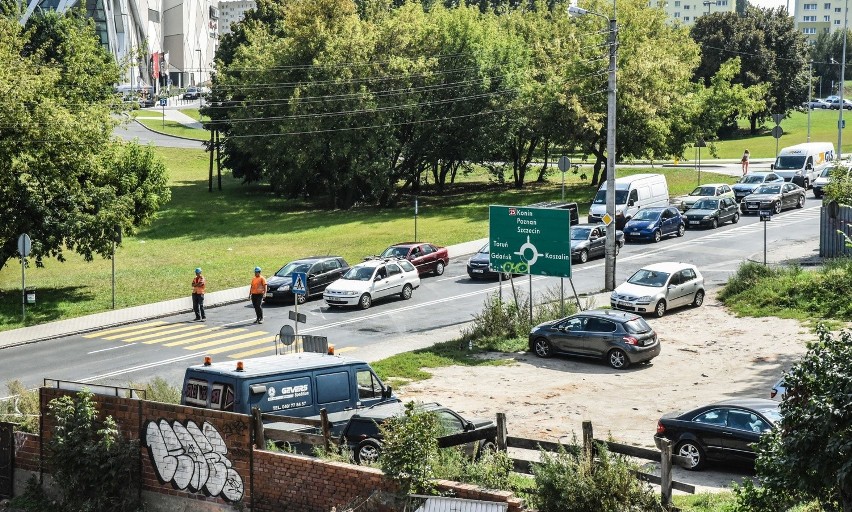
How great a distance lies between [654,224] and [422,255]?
433 inches

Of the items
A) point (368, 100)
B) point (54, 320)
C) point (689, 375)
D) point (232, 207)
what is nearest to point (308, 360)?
point (689, 375)

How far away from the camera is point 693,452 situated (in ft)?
57.8

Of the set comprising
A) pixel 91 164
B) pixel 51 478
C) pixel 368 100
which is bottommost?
pixel 51 478

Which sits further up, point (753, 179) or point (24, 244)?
point (753, 179)

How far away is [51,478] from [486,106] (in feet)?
143

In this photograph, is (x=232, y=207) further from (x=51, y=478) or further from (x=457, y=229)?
(x=51, y=478)

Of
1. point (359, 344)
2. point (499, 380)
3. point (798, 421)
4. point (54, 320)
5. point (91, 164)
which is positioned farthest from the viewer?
point (91, 164)

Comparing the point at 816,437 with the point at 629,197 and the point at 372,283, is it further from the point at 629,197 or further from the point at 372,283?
the point at 629,197

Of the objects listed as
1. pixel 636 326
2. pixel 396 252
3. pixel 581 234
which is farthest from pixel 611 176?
pixel 636 326

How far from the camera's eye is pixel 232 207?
62406 mm

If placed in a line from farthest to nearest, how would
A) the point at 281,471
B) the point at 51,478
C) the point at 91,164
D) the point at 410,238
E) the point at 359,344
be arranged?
the point at 410,238, the point at 91,164, the point at 359,344, the point at 51,478, the point at 281,471

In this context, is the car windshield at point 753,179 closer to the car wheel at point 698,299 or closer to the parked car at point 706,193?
the parked car at point 706,193

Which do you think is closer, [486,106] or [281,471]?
[281,471]

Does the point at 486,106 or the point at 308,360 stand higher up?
the point at 486,106
